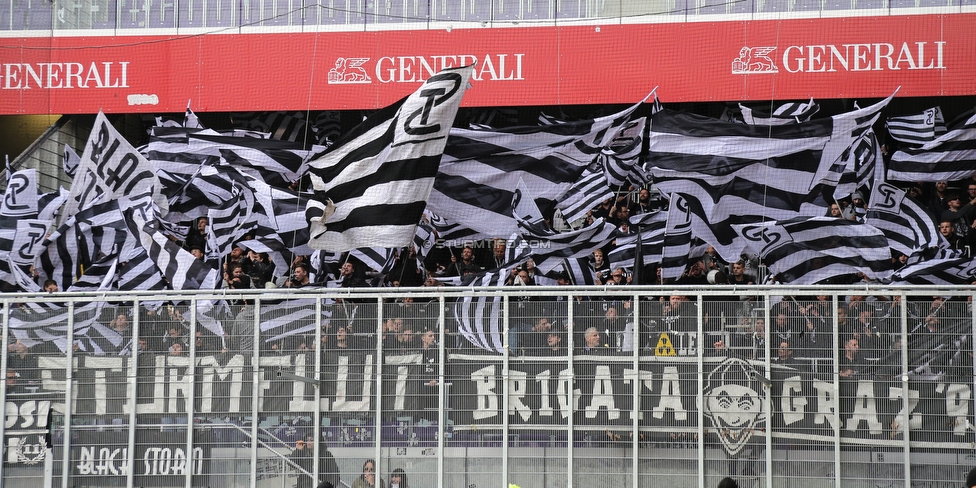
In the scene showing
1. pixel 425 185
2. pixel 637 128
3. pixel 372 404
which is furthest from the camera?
pixel 637 128

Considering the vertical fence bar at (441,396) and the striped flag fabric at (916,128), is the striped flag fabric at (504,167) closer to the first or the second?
the vertical fence bar at (441,396)

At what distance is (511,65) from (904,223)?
823 cm

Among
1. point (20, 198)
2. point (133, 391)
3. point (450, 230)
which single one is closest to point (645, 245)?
point (450, 230)

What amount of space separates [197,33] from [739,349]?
14.5 m

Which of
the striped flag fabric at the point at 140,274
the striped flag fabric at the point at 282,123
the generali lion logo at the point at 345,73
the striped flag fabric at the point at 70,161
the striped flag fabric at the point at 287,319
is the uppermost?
the generali lion logo at the point at 345,73

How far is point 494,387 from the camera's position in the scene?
9.87m

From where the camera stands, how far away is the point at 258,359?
10.1m

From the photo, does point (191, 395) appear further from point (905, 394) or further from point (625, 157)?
point (625, 157)

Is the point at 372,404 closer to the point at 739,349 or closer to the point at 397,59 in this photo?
the point at 739,349

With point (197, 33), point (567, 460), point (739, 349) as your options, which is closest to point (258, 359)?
point (567, 460)

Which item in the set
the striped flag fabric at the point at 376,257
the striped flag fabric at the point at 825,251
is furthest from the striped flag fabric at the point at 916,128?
the striped flag fabric at the point at 376,257

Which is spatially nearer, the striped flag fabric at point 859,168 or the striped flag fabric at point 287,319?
the striped flag fabric at point 287,319

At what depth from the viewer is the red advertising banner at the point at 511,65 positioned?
747 inches

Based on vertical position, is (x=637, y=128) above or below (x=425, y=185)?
above
